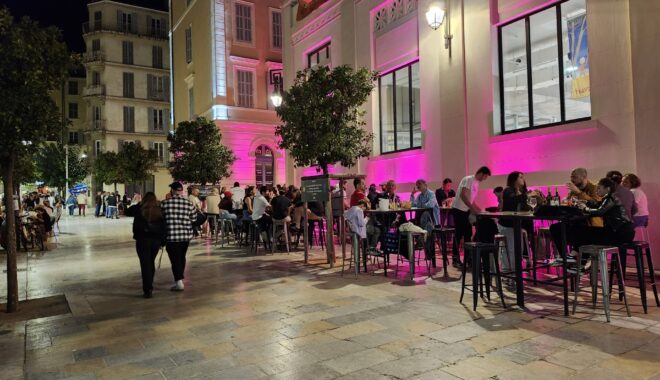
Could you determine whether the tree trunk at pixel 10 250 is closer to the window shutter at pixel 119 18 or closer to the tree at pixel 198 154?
the tree at pixel 198 154

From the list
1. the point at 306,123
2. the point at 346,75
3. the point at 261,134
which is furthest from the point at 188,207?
the point at 261,134

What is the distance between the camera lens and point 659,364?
378 centimetres

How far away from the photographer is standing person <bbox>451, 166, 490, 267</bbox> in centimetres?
767

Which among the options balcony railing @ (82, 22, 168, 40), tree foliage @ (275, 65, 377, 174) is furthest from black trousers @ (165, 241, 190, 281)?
balcony railing @ (82, 22, 168, 40)

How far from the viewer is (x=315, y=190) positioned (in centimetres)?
925

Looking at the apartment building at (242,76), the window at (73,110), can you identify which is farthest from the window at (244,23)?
the window at (73,110)

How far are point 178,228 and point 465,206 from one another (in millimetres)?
4814

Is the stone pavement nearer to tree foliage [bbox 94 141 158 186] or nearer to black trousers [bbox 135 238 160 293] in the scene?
black trousers [bbox 135 238 160 293]

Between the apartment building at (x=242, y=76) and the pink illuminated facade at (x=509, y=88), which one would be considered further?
the apartment building at (x=242, y=76)

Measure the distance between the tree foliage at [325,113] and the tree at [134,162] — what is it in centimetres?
2804

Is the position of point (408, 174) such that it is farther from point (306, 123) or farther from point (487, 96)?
point (306, 123)

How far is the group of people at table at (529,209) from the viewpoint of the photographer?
5266 millimetres

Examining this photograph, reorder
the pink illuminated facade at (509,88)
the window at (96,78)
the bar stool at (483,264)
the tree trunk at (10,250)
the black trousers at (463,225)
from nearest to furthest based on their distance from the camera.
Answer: the bar stool at (483,264) → the tree trunk at (10,250) → the pink illuminated facade at (509,88) → the black trousers at (463,225) → the window at (96,78)

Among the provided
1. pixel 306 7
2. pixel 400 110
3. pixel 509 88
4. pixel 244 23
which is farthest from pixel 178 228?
pixel 244 23
